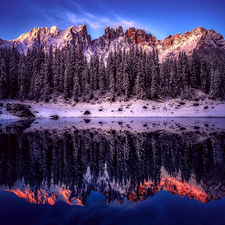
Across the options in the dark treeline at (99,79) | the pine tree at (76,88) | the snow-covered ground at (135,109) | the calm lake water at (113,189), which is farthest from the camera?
the pine tree at (76,88)

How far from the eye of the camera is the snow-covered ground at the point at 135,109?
174 ft

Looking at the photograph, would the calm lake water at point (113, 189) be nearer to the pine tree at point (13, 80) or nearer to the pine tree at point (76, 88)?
the pine tree at point (76, 88)

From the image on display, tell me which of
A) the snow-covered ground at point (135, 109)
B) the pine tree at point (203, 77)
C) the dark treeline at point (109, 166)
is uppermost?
the pine tree at point (203, 77)

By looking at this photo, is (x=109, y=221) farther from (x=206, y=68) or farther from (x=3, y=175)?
(x=206, y=68)

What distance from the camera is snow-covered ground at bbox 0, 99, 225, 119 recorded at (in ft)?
174

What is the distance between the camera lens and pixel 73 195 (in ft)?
19.2

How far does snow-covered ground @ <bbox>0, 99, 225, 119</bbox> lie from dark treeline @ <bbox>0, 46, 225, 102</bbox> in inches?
164

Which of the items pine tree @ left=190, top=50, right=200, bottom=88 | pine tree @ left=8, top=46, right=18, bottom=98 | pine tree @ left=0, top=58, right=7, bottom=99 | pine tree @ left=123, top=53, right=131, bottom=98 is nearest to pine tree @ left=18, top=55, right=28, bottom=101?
pine tree @ left=8, top=46, right=18, bottom=98

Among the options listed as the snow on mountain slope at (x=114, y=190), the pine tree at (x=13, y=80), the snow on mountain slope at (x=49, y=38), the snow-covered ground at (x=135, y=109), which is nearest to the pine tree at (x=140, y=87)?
the snow-covered ground at (x=135, y=109)

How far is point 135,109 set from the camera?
2185 inches

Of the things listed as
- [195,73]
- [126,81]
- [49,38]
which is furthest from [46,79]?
[49,38]

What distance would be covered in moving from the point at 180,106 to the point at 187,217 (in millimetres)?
56117

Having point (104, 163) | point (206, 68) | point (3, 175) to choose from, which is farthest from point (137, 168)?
point (206, 68)

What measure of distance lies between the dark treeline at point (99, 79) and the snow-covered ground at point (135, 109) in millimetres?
4160
